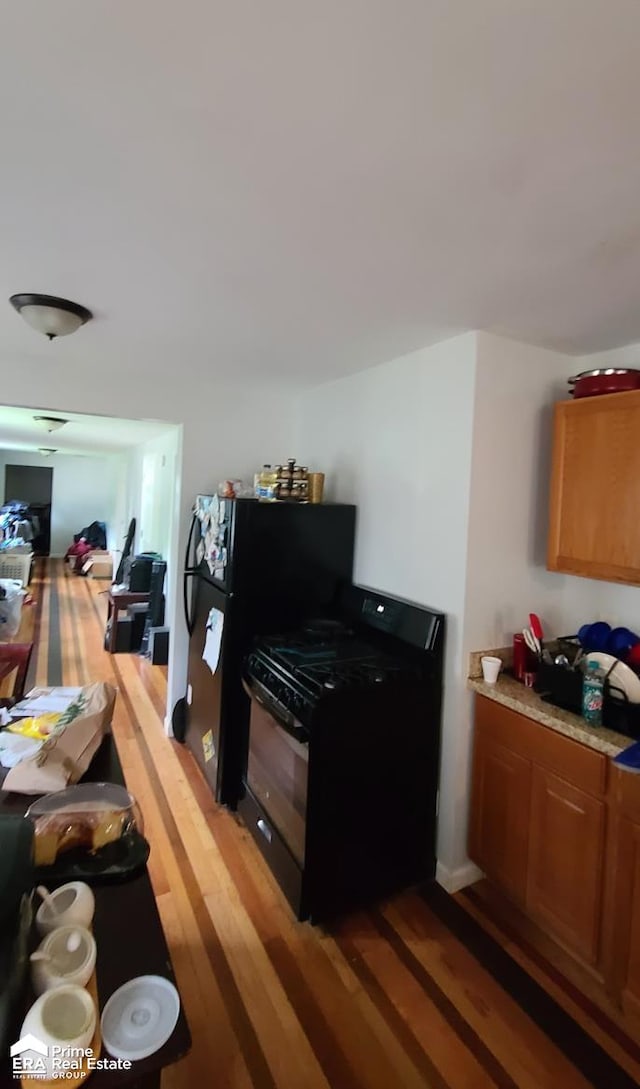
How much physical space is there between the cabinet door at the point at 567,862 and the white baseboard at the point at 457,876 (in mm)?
328

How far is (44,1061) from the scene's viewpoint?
653mm

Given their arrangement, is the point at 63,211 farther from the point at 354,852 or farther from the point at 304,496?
the point at 354,852

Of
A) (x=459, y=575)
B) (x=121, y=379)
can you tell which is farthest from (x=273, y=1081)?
(x=121, y=379)

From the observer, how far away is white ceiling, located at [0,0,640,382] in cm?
79

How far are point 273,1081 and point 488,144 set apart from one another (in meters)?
2.29

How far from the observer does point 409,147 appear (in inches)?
40.6

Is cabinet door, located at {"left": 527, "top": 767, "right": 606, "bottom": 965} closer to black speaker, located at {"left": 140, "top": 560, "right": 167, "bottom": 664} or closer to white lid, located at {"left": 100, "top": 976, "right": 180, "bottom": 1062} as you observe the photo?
white lid, located at {"left": 100, "top": 976, "right": 180, "bottom": 1062}

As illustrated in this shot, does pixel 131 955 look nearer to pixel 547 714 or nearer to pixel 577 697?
pixel 547 714

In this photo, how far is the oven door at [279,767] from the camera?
1.87 meters

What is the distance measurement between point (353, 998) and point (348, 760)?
0.69 meters

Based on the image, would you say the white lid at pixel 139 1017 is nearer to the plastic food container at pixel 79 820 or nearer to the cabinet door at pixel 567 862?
the plastic food container at pixel 79 820

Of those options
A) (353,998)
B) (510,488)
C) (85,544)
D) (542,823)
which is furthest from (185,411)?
(85,544)

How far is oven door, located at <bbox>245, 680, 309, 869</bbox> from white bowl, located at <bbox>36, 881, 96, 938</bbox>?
978 millimetres

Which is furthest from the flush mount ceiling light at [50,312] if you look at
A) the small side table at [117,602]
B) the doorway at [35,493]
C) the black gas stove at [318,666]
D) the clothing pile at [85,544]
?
the doorway at [35,493]
